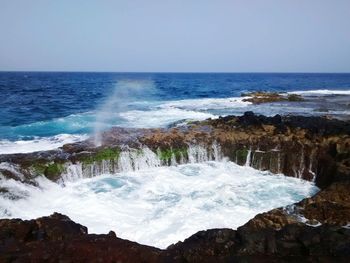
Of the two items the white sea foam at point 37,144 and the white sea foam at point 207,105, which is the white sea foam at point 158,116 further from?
the white sea foam at point 37,144

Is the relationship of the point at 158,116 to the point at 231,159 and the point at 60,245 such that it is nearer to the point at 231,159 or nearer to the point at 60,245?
the point at 231,159

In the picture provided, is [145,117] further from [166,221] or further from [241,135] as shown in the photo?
[166,221]

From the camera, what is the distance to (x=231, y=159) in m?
16.9


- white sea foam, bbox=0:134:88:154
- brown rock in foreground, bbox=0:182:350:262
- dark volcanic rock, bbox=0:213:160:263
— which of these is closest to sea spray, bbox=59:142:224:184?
white sea foam, bbox=0:134:88:154

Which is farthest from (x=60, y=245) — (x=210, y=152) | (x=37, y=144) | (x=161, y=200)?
(x=37, y=144)

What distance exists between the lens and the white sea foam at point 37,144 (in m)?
18.2

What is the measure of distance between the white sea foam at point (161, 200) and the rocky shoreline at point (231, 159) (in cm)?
67

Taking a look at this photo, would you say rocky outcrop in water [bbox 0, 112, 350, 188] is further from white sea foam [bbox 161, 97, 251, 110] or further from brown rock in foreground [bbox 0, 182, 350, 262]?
white sea foam [bbox 161, 97, 251, 110]

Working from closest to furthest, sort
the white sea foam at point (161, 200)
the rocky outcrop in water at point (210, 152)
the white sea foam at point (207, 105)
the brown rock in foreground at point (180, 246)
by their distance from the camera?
the brown rock in foreground at point (180, 246)
the white sea foam at point (161, 200)
the rocky outcrop in water at point (210, 152)
the white sea foam at point (207, 105)

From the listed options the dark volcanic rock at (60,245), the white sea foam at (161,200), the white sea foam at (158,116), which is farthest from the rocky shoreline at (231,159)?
the white sea foam at (158,116)

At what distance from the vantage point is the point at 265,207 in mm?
12180

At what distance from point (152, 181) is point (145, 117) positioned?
13.5m

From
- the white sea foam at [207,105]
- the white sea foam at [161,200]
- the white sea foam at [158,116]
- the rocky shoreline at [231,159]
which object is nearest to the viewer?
the rocky shoreline at [231,159]

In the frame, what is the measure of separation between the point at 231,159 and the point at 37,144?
9.88 metres
